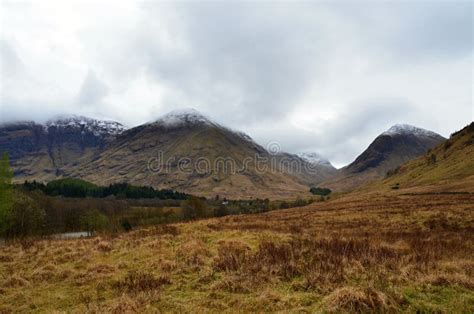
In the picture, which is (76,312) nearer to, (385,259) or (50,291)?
(50,291)

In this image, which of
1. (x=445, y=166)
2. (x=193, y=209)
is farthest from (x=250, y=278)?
(x=445, y=166)

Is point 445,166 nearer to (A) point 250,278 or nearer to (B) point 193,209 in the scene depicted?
(B) point 193,209

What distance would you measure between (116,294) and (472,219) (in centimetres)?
3168

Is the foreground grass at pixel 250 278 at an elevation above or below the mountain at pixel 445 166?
below

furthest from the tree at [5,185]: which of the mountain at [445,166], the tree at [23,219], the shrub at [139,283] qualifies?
the mountain at [445,166]

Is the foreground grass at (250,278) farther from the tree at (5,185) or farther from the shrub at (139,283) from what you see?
the tree at (5,185)

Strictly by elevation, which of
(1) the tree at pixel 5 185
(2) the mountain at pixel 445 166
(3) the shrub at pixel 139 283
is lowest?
(3) the shrub at pixel 139 283

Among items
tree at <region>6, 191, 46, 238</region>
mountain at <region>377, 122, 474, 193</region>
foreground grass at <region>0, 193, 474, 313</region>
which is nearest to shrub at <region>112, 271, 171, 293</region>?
foreground grass at <region>0, 193, 474, 313</region>

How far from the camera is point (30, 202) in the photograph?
233 ft

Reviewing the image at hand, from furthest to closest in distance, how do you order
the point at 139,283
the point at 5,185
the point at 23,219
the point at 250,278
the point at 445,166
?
1. the point at 445,166
2. the point at 23,219
3. the point at 5,185
4. the point at 139,283
5. the point at 250,278

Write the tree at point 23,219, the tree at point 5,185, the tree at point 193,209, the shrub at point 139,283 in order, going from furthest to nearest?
the tree at point 193,209 < the tree at point 23,219 < the tree at point 5,185 < the shrub at point 139,283

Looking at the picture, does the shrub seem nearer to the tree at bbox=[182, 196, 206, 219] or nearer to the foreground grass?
the foreground grass

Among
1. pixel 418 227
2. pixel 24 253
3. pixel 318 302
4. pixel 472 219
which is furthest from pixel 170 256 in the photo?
pixel 472 219

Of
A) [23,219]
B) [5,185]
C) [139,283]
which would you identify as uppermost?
[5,185]
